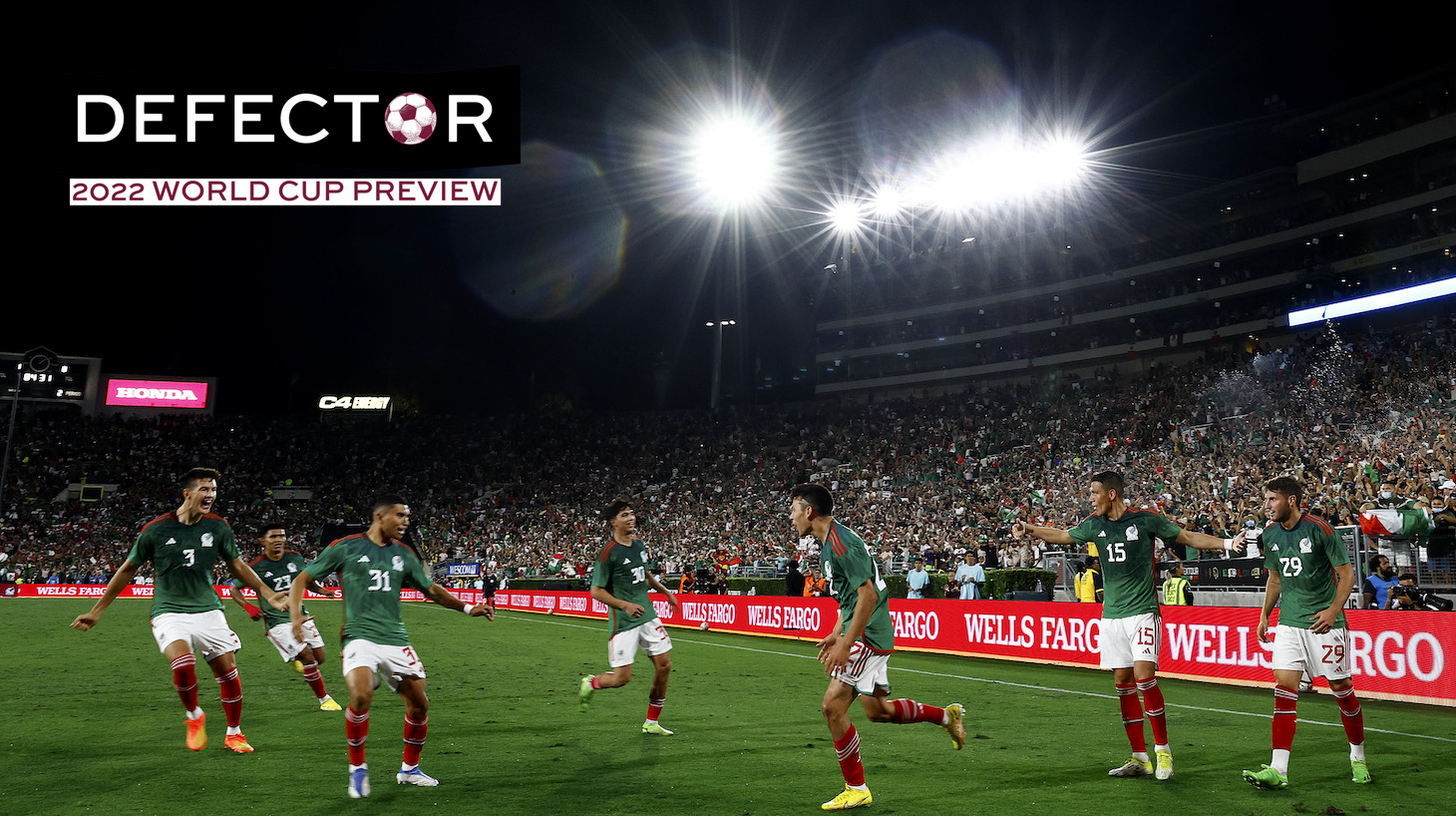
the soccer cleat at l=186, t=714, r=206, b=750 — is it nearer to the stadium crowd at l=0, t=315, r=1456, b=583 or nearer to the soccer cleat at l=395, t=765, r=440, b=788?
the soccer cleat at l=395, t=765, r=440, b=788

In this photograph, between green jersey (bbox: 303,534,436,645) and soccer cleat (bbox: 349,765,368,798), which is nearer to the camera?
soccer cleat (bbox: 349,765,368,798)

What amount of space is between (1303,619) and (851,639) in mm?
3966

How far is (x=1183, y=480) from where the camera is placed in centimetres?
2892

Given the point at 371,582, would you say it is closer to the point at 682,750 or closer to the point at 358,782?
the point at 358,782

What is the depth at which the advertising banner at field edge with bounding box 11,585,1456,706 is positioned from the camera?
500 inches

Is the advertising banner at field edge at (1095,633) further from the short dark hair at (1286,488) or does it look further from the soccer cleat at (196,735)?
the soccer cleat at (196,735)

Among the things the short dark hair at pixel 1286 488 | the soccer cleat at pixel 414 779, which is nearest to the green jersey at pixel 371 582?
the soccer cleat at pixel 414 779

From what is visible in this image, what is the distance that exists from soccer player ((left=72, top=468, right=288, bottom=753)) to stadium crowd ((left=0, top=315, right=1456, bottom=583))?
19151 millimetres

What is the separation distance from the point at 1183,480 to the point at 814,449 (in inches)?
922

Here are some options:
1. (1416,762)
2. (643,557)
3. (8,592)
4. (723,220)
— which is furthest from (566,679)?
(8,592)

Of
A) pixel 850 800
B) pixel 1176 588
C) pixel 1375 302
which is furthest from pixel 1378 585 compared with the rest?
pixel 1375 302

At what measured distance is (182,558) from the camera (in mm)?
9016

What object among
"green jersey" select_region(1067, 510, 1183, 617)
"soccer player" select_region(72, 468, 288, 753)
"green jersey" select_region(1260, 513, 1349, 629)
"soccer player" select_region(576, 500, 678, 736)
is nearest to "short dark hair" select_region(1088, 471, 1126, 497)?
"green jersey" select_region(1067, 510, 1183, 617)

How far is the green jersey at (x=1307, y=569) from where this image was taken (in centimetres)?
792
